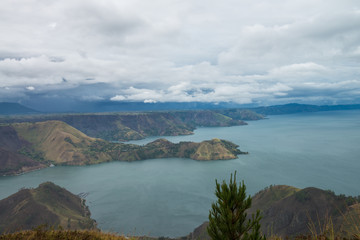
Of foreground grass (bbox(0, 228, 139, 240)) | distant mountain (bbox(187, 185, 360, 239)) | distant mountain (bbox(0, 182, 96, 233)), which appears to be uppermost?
foreground grass (bbox(0, 228, 139, 240))

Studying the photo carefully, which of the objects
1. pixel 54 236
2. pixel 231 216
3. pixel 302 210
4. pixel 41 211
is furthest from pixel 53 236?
pixel 41 211

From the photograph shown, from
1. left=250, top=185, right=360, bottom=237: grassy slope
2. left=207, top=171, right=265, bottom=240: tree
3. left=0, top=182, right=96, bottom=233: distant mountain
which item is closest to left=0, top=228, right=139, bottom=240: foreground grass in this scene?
left=207, top=171, right=265, bottom=240: tree

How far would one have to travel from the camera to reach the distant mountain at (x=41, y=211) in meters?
97.7

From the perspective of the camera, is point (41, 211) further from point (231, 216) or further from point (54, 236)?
point (231, 216)

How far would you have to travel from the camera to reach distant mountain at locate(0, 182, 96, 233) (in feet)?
320

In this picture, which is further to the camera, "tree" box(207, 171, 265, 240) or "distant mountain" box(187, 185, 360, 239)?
"distant mountain" box(187, 185, 360, 239)

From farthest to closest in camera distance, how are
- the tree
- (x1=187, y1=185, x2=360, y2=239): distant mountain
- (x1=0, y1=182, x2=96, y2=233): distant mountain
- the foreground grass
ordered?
(x1=0, y1=182, x2=96, y2=233): distant mountain, (x1=187, y1=185, x2=360, y2=239): distant mountain, the foreground grass, the tree

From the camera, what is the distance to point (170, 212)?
12400cm

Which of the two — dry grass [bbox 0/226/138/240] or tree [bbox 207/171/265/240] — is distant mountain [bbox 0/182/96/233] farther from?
tree [bbox 207/171/265/240]

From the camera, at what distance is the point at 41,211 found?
340ft

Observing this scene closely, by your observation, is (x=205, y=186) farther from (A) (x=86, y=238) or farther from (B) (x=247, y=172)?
(A) (x=86, y=238)

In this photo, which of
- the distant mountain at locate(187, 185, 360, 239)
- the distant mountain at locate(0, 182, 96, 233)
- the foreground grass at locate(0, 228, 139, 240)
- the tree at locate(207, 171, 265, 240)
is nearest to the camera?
the tree at locate(207, 171, 265, 240)

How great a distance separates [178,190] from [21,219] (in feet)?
313

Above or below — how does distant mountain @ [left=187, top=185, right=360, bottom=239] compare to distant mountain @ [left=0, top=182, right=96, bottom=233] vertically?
above
